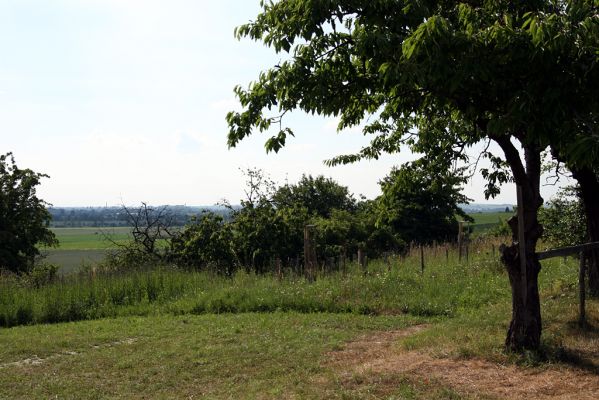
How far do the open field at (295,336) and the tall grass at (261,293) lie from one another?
0.13 ft

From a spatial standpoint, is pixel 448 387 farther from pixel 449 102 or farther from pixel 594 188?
pixel 594 188

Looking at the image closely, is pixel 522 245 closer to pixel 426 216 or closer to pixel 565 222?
pixel 565 222

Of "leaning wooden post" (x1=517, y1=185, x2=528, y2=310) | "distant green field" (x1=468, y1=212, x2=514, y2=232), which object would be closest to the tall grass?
"leaning wooden post" (x1=517, y1=185, x2=528, y2=310)

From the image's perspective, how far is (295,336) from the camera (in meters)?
10.6

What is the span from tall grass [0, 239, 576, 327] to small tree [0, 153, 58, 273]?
847 cm

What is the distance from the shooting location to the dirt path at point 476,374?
6.39 meters

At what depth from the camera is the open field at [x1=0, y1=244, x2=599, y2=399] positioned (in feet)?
23.6

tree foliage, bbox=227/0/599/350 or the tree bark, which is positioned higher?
tree foliage, bbox=227/0/599/350

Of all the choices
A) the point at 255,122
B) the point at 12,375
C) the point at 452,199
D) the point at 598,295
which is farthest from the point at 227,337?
the point at 452,199

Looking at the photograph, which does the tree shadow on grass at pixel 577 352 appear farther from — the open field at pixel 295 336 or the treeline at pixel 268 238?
the treeline at pixel 268 238

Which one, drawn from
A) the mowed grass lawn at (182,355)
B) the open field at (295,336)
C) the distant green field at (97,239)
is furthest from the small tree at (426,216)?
the mowed grass lawn at (182,355)

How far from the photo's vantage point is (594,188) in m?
10.7

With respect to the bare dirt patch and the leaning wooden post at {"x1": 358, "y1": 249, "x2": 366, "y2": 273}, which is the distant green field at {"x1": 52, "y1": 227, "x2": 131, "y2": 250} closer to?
the leaning wooden post at {"x1": 358, "y1": 249, "x2": 366, "y2": 273}

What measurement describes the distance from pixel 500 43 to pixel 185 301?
11025mm
